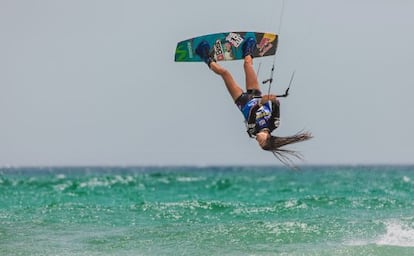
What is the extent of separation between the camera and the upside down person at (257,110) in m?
9.98

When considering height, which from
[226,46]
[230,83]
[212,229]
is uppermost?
[226,46]

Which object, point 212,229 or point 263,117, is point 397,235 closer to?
point 212,229

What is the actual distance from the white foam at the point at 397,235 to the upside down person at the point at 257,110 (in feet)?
11.5

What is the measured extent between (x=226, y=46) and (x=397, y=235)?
442cm

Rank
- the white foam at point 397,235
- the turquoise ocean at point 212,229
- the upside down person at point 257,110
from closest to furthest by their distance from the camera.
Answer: the upside down person at point 257,110, the turquoise ocean at point 212,229, the white foam at point 397,235

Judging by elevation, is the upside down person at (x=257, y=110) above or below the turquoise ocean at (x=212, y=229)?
above

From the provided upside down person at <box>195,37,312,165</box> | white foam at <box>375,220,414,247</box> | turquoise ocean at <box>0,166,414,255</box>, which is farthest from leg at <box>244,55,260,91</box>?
white foam at <box>375,220,414,247</box>

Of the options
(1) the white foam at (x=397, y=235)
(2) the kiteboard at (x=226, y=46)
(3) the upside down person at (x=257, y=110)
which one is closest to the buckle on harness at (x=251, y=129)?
(3) the upside down person at (x=257, y=110)

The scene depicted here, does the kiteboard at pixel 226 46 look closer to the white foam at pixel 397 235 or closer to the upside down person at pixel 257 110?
the upside down person at pixel 257 110

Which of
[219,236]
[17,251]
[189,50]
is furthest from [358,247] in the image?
[17,251]

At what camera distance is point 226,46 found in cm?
1196

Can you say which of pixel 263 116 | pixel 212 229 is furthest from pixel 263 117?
pixel 212 229

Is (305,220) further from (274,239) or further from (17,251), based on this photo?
(17,251)

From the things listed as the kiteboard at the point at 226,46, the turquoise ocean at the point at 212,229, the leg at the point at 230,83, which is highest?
the kiteboard at the point at 226,46
